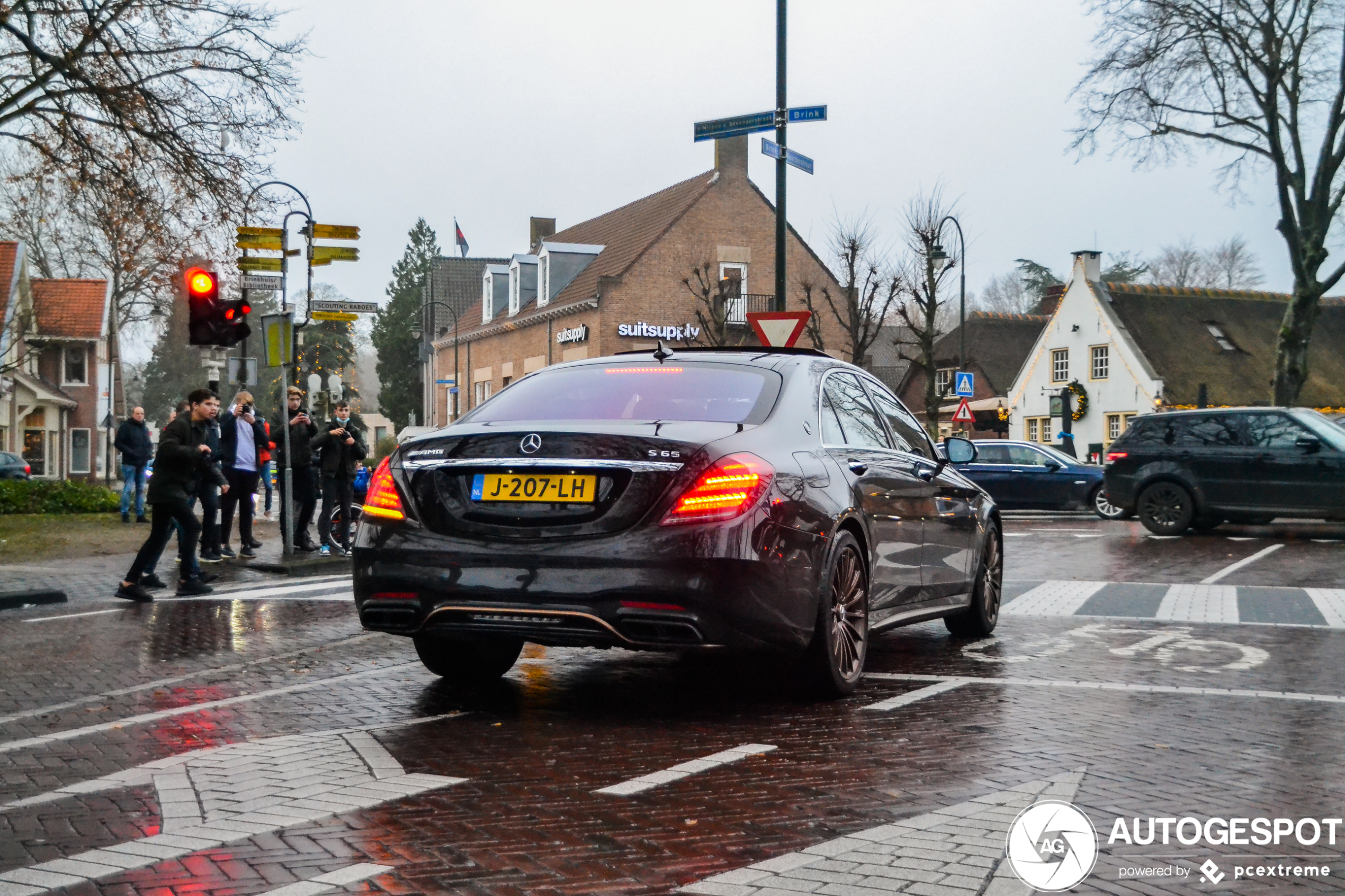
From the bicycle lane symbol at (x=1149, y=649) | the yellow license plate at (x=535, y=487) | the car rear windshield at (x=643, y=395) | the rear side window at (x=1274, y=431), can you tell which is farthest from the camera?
the rear side window at (x=1274, y=431)

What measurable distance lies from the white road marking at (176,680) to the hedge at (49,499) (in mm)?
19310

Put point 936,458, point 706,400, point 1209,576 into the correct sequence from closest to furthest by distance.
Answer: point 706,400 → point 936,458 → point 1209,576

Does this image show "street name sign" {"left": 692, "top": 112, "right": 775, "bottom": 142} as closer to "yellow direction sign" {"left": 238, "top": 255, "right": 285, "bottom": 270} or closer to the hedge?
"yellow direction sign" {"left": 238, "top": 255, "right": 285, "bottom": 270}

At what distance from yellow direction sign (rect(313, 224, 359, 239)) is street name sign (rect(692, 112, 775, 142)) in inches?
Result: 163

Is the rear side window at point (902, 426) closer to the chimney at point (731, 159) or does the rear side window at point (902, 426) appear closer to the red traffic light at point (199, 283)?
the red traffic light at point (199, 283)

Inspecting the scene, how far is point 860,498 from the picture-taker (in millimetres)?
6605

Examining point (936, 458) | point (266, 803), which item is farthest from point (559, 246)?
point (266, 803)

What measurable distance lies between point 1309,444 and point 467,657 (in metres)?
14.9

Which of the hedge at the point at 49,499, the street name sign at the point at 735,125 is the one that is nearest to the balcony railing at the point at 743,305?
the hedge at the point at 49,499

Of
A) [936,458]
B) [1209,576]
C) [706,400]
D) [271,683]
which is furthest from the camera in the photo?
[1209,576]

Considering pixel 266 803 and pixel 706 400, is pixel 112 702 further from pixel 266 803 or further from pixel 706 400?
pixel 706 400

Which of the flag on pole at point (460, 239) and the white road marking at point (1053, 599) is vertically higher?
the flag on pole at point (460, 239)

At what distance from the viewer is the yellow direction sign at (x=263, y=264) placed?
1594cm

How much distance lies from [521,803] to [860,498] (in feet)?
8.79
